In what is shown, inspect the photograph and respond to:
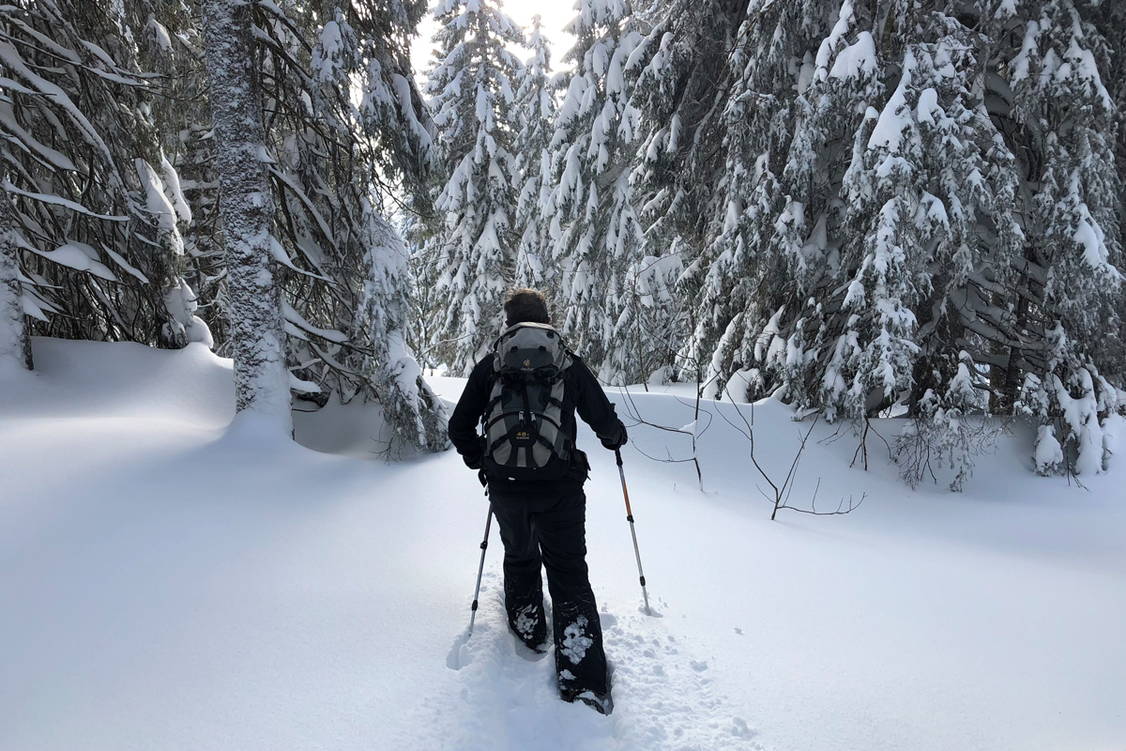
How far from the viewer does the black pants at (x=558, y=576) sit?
3.04 meters

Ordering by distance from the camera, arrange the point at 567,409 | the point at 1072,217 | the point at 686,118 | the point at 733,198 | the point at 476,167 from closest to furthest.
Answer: the point at 567,409
the point at 1072,217
the point at 733,198
the point at 686,118
the point at 476,167

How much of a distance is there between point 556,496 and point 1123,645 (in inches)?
151

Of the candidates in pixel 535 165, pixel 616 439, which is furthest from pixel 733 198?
pixel 535 165

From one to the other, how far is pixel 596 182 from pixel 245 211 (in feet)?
37.1

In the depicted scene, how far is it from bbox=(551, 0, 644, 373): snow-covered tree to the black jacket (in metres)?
12.0

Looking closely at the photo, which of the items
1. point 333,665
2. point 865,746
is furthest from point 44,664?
point 865,746

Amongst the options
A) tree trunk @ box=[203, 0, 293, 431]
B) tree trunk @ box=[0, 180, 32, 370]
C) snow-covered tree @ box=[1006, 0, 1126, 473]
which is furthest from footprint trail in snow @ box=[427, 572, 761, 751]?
snow-covered tree @ box=[1006, 0, 1126, 473]

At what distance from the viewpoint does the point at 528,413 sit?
10.3ft

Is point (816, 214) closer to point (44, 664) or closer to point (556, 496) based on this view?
point (556, 496)

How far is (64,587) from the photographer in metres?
3.28

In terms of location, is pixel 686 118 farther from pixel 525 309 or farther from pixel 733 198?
pixel 525 309

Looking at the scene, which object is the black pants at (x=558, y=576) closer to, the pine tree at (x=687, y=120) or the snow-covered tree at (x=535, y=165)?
the pine tree at (x=687, y=120)

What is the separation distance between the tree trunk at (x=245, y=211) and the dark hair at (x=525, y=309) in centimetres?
369

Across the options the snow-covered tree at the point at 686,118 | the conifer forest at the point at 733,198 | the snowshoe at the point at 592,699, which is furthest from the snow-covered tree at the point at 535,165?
the snowshoe at the point at 592,699
